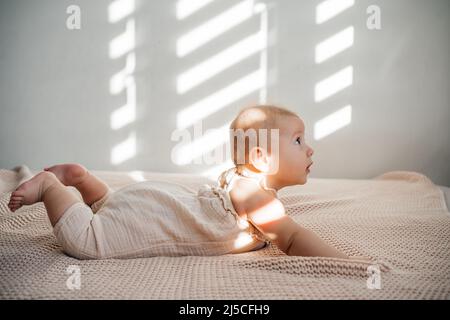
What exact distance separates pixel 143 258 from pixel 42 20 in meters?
1.61

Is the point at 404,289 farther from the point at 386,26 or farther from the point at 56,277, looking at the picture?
the point at 386,26

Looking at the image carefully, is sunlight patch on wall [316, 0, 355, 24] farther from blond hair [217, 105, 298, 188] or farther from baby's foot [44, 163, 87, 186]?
baby's foot [44, 163, 87, 186]

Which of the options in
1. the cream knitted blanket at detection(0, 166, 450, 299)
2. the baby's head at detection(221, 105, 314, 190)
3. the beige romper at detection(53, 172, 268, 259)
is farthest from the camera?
the baby's head at detection(221, 105, 314, 190)

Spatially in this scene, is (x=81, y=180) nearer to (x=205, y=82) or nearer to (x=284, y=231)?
(x=284, y=231)

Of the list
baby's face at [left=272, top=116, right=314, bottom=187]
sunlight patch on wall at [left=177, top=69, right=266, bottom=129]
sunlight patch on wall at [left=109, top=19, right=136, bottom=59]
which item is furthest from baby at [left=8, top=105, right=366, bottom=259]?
sunlight patch on wall at [left=109, top=19, right=136, bottom=59]

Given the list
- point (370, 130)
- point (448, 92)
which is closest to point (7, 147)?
point (370, 130)

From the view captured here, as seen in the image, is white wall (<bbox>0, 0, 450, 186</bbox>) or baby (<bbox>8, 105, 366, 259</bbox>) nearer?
baby (<bbox>8, 105, 366, 259</bbox>)

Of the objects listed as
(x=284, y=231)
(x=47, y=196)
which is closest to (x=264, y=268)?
(x=284, y=231)

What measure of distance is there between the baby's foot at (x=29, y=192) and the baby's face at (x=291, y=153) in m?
0.52

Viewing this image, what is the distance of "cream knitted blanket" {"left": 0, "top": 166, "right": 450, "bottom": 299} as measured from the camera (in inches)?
29.7

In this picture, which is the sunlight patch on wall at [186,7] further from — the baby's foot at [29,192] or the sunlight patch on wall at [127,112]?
the baby's foot at [29,192]

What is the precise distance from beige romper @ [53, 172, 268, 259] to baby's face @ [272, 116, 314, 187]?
0.16 meters

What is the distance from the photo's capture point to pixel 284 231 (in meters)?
0.97

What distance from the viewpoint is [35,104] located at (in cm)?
218
